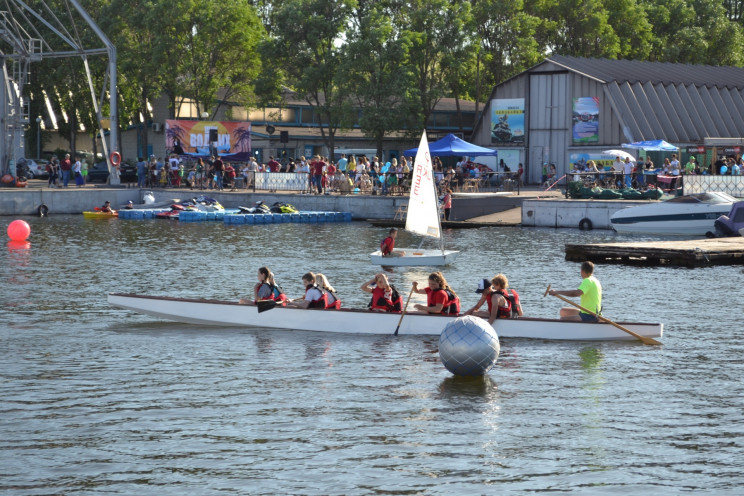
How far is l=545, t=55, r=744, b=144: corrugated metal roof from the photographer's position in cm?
6562

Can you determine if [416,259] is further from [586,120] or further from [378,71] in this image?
[378,71]

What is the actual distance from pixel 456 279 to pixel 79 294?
1112cm

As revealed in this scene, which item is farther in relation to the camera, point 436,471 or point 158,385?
point 158,385

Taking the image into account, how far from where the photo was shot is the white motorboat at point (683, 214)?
45.7 metres

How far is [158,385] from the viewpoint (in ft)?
62.5

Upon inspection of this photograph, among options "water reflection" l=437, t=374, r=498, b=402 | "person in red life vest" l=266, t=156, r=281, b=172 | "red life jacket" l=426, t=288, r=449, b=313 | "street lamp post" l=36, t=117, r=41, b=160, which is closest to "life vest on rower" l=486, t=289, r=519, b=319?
"red life jacket" l=426, t=288, r=449, b=313

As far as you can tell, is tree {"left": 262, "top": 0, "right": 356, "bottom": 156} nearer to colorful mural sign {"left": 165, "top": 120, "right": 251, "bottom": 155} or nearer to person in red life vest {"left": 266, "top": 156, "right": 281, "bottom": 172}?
colorful mural sign {"left": 165, "top": 120, "right": 251, "bottom": 155}

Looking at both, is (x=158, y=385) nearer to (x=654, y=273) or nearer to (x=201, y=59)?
(x=654, y=273)

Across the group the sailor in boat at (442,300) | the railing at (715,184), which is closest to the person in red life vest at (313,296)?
the sailor in boat at (442,300)

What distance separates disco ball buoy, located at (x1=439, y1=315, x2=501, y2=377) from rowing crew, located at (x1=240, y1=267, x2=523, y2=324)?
272 centimetres

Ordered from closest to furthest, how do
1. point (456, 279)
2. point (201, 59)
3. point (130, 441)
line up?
1. point (130, 441)
2. point (456, 279)
3. point (201, 59)

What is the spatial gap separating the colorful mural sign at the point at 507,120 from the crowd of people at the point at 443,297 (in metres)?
48.2

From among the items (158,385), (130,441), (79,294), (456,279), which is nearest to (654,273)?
(456,279)

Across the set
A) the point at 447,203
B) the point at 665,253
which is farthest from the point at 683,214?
the point at 447,203
